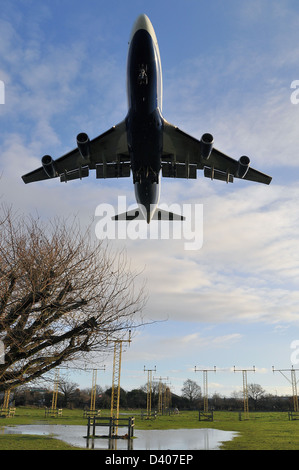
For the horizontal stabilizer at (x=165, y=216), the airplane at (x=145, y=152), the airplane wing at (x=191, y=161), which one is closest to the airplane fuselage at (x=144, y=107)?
the airplane at (x=145, y=152)

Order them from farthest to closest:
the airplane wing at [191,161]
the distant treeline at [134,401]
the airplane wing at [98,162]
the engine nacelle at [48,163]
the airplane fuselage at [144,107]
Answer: the distant treeline at [134,401], the airplane wing at [191,161], the airplane wing at [98,162], the engine nacelle at [48,163], the airplane fuselage at [144,107]

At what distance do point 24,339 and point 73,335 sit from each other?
1477mm

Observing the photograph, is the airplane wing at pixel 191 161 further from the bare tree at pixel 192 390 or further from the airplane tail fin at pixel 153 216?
the bare tree at pixel 192 390

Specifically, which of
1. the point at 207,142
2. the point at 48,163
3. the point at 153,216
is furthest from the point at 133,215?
the point at 207,142

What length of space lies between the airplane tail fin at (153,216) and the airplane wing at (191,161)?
12.2 feet

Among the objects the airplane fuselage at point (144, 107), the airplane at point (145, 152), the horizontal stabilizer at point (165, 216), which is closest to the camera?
the airplane fuselage at point (144, 107)

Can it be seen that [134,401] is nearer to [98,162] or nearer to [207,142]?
[98,162]

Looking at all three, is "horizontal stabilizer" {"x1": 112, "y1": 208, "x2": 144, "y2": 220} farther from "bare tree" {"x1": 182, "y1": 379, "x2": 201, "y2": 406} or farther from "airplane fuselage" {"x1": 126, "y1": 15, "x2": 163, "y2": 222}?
"bare tree" {"x1": 182, "y1": 379, "x2": 201, "y2": 406}

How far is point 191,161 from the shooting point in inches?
935

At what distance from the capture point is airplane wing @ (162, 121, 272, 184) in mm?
22386

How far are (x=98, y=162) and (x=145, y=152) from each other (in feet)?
18.8

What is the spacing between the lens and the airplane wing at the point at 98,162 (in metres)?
22.3
